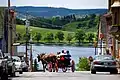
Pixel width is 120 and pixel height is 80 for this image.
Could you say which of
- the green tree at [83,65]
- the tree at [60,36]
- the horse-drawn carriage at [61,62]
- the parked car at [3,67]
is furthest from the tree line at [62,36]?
the parked car at [3,67]

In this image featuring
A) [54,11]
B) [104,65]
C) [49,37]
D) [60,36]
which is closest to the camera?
[104,65]

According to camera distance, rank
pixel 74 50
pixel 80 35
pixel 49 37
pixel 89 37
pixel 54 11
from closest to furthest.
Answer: pixel 54 11 < pixel 74 50 < pixel 80 35 < pixel 49 37 < pixel 89 37

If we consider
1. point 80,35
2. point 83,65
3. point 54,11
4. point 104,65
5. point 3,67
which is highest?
point 54,11

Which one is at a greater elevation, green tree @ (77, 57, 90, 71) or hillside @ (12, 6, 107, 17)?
hillside @ (12, 6, 107, 17)

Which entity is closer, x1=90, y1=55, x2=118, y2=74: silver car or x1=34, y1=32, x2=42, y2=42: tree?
x1=90, y1=55, x2=118, y2=74: silver car

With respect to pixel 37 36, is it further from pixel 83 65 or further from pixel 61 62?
pixel 61 62

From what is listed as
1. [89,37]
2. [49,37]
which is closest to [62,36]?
[49,37]

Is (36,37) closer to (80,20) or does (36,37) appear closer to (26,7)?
(80,20)

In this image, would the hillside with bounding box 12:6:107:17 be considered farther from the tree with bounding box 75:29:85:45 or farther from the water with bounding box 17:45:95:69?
the tree with bounding box 75:29:85:45

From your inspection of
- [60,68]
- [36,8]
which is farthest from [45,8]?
[60,68]

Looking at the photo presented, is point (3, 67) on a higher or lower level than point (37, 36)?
lower

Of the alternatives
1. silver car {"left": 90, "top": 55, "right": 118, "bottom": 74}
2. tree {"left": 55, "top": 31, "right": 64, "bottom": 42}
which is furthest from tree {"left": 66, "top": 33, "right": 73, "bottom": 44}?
silver car {"left": 90, "top": 55, "right": 118, "bottom": 74}

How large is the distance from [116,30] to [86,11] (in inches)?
737

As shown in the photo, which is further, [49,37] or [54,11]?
[49,37]
